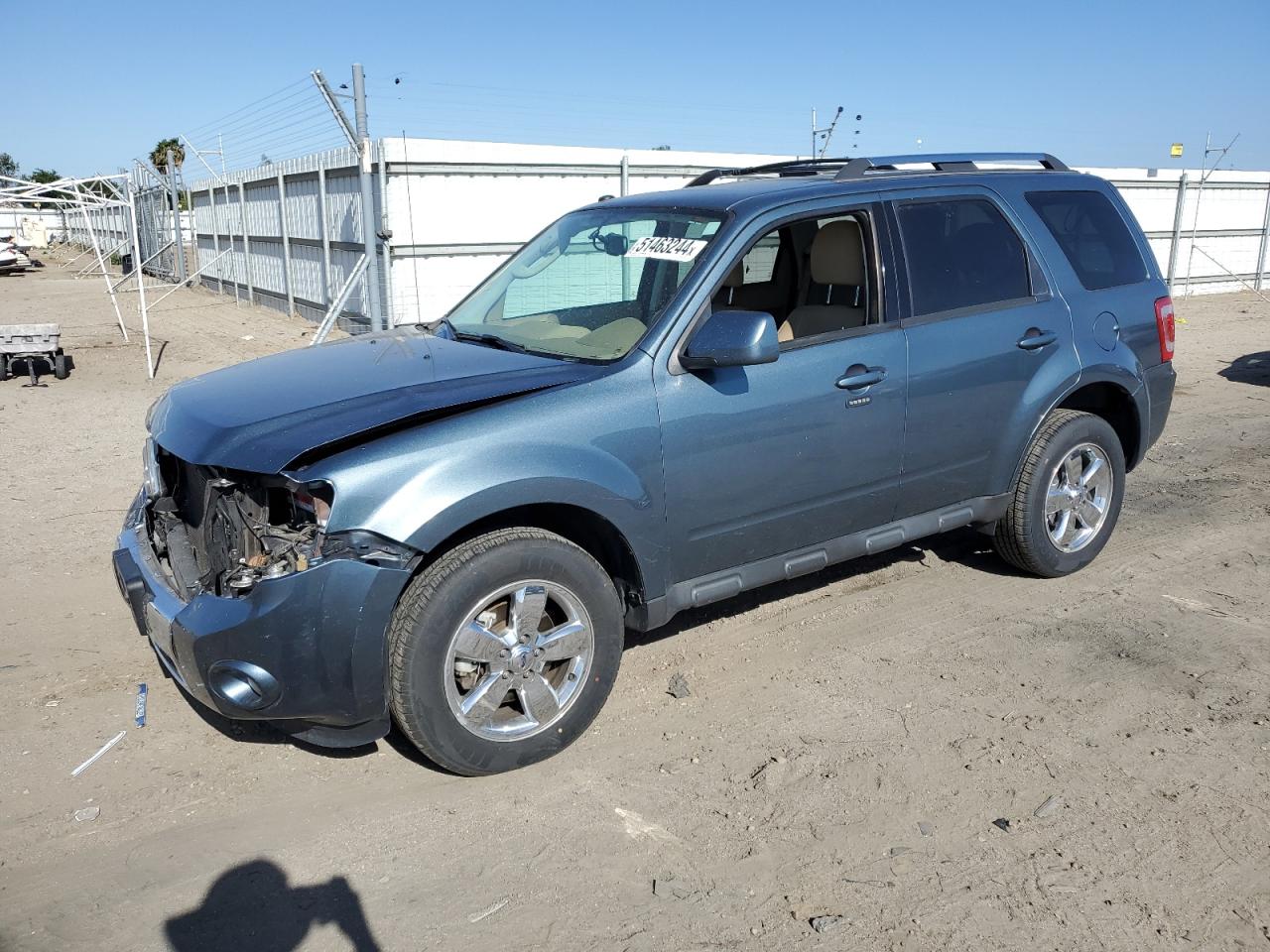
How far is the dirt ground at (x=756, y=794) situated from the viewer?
288 cm

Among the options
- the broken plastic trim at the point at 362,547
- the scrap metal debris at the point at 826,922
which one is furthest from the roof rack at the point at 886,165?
the scrap metal debris at the point at 826,922

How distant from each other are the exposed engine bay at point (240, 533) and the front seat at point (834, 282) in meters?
2.23

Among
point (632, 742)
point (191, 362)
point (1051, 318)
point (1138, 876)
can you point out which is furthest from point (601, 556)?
point (191, 362)

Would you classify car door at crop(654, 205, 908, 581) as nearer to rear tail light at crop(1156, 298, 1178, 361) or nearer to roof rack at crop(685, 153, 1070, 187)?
roof rack at crop(685, 153, 1070, 187)

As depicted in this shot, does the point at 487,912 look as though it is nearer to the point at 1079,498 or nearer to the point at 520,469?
the point at 520,469

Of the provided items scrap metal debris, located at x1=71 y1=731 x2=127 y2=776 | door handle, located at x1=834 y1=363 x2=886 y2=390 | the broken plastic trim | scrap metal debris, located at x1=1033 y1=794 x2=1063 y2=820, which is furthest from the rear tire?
scrap metal debris, located at x1=71 y1=731 x2=127 y2=776

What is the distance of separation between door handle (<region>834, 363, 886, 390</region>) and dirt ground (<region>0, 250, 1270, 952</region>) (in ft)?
3.96

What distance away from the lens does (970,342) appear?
4.62m

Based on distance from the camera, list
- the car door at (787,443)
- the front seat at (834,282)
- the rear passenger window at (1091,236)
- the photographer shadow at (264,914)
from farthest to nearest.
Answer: the rear passenger window at (1091,236)
the front seat at (834,282)
the car door at (787,443)
the photographer shadow at (264,914)

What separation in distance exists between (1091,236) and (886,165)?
127 centimetres

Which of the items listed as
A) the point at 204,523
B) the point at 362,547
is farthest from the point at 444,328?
the point at 362,547

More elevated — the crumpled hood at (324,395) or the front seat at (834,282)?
the front seat at (834,282)

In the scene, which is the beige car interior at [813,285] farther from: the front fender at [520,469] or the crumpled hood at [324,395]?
the crumpled hood at [324,395]

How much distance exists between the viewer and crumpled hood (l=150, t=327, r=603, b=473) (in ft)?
10.8
